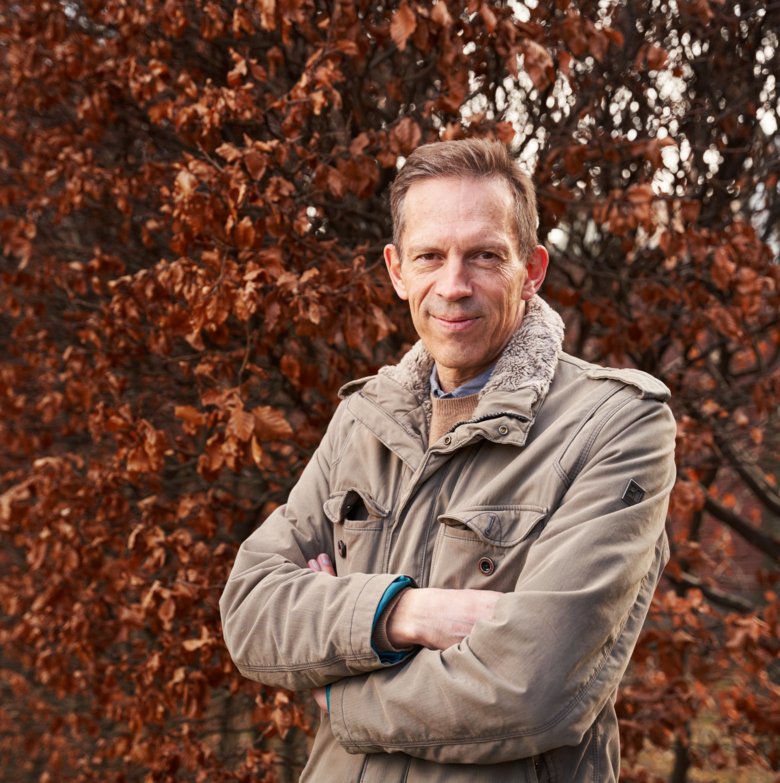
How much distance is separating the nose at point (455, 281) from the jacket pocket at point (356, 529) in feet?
1.79

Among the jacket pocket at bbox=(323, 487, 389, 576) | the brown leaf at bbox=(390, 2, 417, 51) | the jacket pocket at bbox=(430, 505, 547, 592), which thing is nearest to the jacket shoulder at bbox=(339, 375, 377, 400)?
the jacket pocket at bbox=(323, 487, 389, 576)

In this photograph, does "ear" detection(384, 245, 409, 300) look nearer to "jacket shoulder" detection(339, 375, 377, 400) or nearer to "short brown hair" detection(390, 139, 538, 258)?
"short brown hair" detection(390, 139, 538, 258)

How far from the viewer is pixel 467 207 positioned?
233cm

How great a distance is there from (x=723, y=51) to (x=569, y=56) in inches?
54.2

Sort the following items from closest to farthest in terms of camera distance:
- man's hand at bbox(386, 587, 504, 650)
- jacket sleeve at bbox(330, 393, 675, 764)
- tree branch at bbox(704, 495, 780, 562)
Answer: jacket sleeve at bbox(330, 393, 675, 764)
man's hand at bbox(386, 587, 504, 650)
tree branch at bbox(704, 495, 780, 562)

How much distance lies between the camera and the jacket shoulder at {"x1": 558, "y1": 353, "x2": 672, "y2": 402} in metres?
2.17

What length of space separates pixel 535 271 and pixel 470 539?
0.74m

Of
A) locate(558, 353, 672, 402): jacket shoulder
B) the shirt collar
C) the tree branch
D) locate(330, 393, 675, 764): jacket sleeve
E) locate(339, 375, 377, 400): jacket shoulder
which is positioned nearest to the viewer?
locate(330, 393, 675, 764): jacket sleeve

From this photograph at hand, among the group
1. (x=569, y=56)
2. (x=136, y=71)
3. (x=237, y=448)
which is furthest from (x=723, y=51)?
(x=237, y=448)

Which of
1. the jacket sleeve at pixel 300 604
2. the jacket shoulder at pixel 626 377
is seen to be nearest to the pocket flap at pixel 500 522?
the jacket sleeve at pixel 300 604

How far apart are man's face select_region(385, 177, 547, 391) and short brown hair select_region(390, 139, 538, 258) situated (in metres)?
0.02

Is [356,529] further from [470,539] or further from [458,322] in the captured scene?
[458,322]

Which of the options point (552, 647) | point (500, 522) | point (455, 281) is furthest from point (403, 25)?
point (552, 647)

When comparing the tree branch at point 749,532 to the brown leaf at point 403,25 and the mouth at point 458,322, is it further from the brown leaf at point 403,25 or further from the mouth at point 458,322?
the mouth at point 458,322
